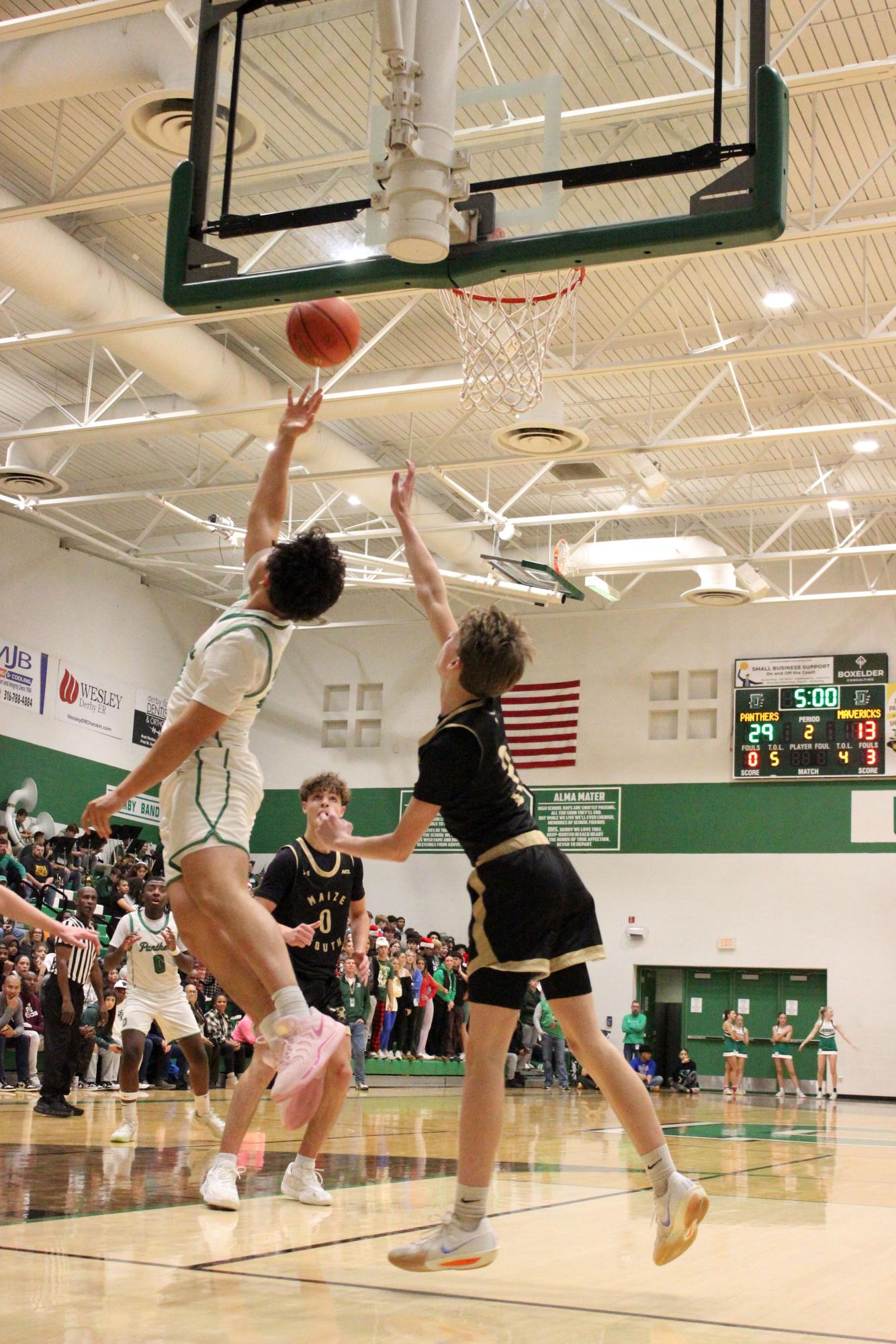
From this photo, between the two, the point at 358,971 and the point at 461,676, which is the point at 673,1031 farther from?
the point at 461,676

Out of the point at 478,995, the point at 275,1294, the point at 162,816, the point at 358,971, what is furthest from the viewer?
the point at 358,971

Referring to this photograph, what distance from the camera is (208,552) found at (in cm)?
2638

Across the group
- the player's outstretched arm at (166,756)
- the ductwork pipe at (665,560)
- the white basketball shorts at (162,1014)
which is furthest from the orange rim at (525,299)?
the ductwork pipe at (665,560)

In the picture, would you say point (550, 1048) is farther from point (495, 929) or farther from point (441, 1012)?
point (495, 929)

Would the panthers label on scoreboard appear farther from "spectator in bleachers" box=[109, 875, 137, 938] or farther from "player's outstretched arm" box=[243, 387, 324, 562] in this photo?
"player's outstretched arm" box=[243, 387, 324, 562]

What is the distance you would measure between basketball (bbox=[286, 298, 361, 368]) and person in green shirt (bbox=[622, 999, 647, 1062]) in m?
19.7

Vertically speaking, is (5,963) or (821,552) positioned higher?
(821,552)

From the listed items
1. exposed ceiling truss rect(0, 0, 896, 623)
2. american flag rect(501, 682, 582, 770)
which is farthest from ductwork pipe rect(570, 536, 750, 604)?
american flag rect(501, 682, 582, 770)

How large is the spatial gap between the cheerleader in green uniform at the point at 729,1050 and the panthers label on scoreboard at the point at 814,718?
448 centimetres

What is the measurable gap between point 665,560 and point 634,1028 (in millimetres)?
8641

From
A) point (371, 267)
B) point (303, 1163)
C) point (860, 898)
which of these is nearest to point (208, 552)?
point (860, 898)

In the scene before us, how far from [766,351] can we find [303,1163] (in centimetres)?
1132

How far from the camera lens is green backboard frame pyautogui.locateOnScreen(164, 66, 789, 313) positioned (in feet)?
19.2

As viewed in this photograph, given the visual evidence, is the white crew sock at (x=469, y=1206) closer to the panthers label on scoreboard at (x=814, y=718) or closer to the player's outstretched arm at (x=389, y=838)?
the player's outstretched arm at (x=389, y=838)
